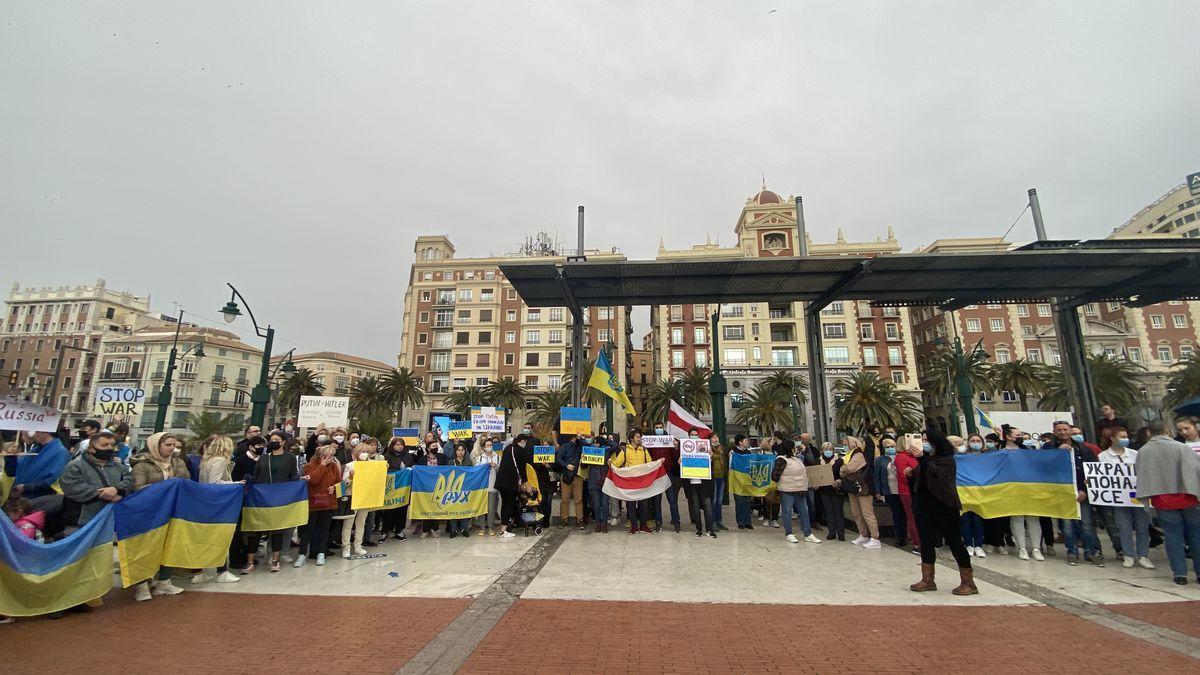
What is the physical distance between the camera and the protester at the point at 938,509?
6.21m

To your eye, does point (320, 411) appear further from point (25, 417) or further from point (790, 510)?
point (790, 510)

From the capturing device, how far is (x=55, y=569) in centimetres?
548

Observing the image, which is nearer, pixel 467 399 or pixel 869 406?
pixel 869 406

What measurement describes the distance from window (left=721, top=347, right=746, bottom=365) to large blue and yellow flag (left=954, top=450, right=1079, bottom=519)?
49406 mm

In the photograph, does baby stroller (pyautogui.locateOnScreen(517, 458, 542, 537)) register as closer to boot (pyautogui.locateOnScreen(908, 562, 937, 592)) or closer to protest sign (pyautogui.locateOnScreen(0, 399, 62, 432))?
boot (pyautogui.locateOnScreen(908, 562, 937, 592))

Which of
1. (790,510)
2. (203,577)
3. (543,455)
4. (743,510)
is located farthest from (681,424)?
(203,577)

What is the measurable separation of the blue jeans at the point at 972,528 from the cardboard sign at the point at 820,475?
213 centimetres

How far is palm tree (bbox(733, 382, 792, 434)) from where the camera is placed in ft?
157

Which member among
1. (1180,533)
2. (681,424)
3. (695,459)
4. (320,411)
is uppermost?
(320,411)

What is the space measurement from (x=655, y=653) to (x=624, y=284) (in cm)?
1065

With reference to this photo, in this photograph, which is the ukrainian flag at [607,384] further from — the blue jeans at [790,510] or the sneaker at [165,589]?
the sneaker at [165,589]

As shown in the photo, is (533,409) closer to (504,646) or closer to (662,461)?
(662,461)

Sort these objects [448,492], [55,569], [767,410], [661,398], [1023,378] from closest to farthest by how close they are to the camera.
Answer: [55,569] → [448,492] → [1023,378] → [767,410] → [661,398]

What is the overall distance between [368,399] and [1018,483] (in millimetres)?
54087
